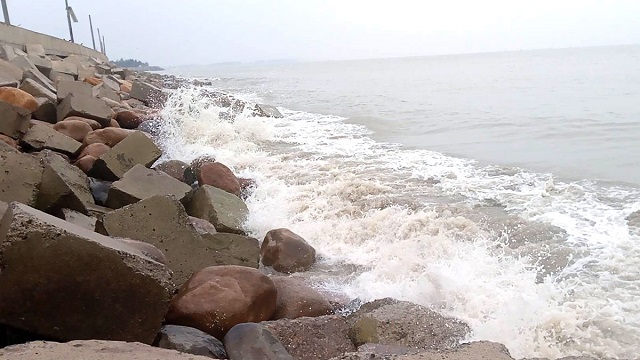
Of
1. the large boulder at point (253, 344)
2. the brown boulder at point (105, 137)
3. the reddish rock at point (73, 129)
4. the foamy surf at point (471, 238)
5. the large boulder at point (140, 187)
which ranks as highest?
the reddish rock at point (73, 129)

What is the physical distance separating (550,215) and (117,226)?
5085 millimetres

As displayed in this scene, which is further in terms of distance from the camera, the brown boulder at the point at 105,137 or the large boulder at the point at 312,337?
the brown boulder at the point at 105,137

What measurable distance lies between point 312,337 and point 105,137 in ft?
17.4

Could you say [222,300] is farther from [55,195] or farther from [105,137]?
[105,137]

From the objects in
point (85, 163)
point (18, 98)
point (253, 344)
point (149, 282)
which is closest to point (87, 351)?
point (149, 282)

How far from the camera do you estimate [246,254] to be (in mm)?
4977

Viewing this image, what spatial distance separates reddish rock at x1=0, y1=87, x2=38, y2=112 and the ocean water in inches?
92.8

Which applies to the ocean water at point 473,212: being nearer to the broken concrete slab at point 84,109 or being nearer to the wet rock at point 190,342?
the broken concrete slab at point 84,109

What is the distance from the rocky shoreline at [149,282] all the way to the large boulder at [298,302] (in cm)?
1

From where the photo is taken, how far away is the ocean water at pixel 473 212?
4352 mm

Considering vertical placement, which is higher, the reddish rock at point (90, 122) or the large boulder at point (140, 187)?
the reddish rock at point (90, 122)

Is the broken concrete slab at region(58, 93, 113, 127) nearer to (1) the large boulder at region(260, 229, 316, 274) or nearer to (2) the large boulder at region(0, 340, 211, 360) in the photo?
(1) the large boulder at region(260, 229, 316, 274)

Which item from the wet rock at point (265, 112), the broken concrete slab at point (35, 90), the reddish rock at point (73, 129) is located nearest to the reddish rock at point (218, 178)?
the reddish rock at point (73, 129)

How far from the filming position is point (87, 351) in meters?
2.51
